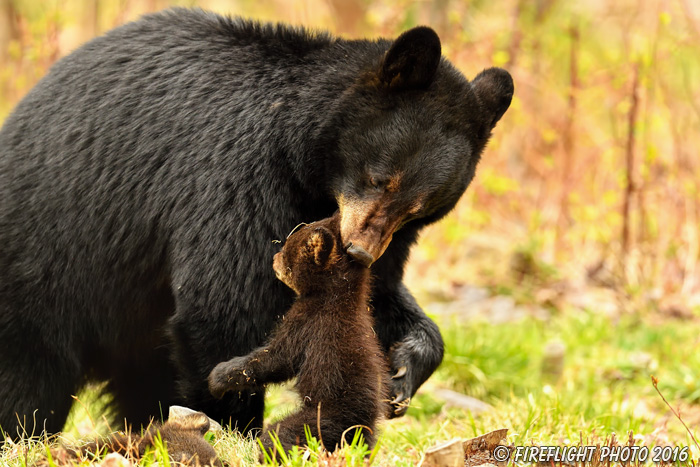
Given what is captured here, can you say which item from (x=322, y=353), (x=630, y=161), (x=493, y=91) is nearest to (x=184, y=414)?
(x=322, y=353)

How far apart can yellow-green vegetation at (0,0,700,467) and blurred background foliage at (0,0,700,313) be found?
1.0 inches

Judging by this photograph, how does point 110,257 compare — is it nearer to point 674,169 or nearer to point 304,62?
point 304,62

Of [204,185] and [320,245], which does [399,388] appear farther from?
[204,185]

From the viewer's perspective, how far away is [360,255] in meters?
3.58

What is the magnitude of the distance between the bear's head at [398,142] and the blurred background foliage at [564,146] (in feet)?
15.4

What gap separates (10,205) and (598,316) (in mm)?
5284

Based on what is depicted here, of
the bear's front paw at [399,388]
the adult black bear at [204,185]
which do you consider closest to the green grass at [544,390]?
the bear's front paw at [399,388]

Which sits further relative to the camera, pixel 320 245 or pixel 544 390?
pixel 544 390

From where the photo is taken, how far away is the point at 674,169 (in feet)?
28.9

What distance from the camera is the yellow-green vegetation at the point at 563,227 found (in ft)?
19.4

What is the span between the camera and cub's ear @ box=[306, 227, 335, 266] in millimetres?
3576

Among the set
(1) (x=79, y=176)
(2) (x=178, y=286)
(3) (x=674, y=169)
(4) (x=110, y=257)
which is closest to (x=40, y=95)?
(1) (x=79, y=176)

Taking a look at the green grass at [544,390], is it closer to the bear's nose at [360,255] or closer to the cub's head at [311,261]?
the cub's head at [311,261]

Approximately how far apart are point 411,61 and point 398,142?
15.1 inches
